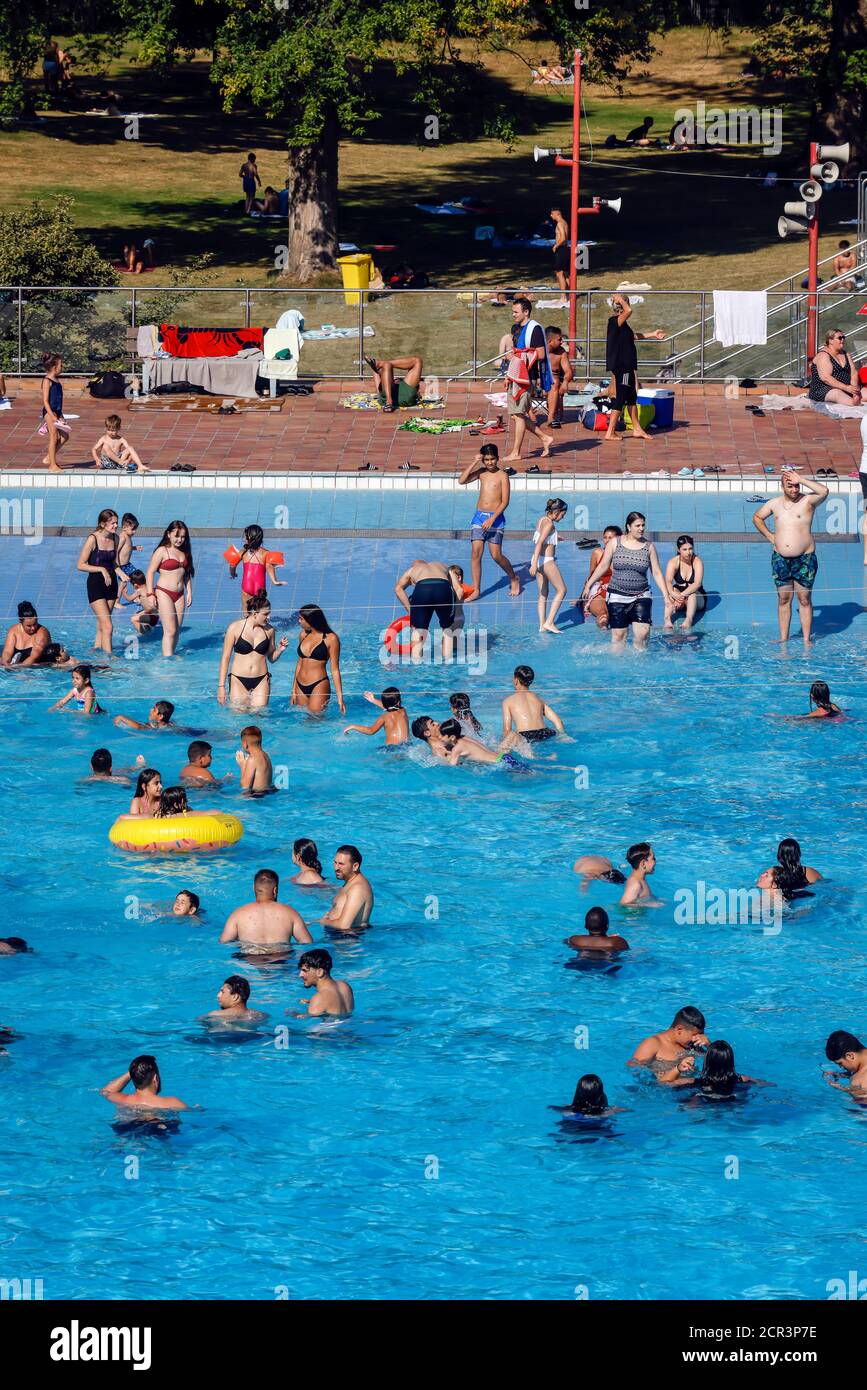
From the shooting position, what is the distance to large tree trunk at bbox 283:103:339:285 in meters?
33.0

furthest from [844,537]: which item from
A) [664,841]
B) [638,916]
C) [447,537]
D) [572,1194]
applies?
[572,1194]

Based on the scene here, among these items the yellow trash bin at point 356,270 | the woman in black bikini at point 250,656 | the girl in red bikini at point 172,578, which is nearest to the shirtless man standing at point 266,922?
the woman in black bikini at point 250,656

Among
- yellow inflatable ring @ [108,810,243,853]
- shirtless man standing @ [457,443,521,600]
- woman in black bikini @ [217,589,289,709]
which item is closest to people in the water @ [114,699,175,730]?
woman in black bikini @ [217,589,289,709]

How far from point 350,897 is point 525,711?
3.87m

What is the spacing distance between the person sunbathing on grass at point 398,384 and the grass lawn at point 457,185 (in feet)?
6.29

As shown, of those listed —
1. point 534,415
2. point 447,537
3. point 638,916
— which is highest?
point 534,415

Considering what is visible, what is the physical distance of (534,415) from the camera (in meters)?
26.0

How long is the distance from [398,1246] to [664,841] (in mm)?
6093

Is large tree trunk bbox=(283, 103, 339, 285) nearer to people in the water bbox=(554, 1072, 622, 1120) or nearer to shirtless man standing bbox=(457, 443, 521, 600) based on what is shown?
shirtless man standing bbox=(457, 443, 521, 600)

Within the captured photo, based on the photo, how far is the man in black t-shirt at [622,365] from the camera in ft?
80.7

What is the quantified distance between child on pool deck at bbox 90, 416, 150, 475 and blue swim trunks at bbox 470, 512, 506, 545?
4517mm

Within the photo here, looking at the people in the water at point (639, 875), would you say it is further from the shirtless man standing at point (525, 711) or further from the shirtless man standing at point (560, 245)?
the shirtless man standing at point (560, 245)
